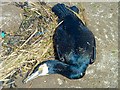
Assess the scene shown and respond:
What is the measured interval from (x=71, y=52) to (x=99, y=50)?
702mm

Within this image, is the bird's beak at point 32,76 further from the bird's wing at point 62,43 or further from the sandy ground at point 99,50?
the bird's wing at point 62,43

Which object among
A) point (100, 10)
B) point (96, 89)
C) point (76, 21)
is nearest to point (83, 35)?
point (76, 21)

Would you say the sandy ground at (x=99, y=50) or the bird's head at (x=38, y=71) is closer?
the bird's head at (x=38, y=71)

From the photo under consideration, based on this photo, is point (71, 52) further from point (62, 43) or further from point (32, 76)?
point (32, 76)

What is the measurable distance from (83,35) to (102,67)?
0.52 m

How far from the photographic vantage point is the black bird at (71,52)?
5.60m

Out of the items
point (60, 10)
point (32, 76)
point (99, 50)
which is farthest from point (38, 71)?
point (60, 10)

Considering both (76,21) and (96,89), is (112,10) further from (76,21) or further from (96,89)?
(96,89)

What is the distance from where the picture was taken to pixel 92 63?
5.95 meters

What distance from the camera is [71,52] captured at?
5.65 metres

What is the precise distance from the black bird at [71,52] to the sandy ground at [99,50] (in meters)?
0.12

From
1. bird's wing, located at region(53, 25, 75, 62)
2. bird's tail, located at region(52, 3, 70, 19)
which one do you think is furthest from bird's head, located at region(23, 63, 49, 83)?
bird's tail, located at region(52, 3, 70, 19)

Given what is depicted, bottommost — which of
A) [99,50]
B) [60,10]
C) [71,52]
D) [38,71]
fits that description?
[99,50]

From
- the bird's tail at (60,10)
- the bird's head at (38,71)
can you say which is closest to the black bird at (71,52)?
the bird's head at (38,71)
